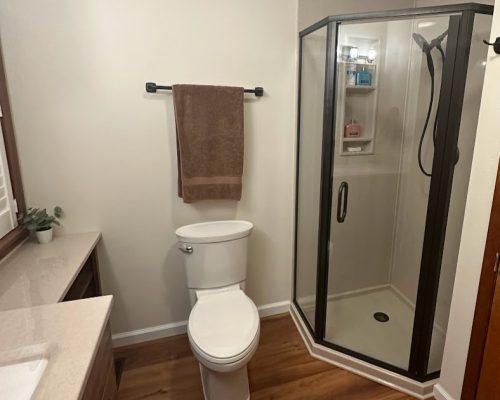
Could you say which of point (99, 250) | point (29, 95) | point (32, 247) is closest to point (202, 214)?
point (99, 250)

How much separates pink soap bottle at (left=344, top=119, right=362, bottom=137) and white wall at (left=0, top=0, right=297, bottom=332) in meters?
0.35

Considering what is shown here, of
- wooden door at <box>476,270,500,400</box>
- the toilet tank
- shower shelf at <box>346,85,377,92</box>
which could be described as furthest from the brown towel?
wooden door at <box>476,270,500,400</box>

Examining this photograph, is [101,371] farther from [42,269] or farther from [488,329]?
[488,329]

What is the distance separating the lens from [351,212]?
2.19 meters

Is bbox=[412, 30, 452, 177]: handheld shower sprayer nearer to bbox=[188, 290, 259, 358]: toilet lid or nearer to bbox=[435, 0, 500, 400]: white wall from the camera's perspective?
bbox=[435, 0, 500, 400]: white wall

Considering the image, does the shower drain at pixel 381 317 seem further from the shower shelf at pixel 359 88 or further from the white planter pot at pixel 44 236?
the white planter pot at pixel 44 236

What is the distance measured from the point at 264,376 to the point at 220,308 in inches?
21.1

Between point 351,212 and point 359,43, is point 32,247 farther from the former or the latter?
point 359,43

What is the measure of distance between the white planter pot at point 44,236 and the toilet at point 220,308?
70 cm

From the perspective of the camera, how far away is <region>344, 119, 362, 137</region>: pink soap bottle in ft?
6.59

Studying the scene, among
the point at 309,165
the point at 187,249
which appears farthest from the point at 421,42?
the point at 187,249

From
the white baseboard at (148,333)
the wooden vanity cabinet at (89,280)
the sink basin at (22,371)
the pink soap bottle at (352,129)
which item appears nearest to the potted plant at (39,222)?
the wooden vanity cabinet at (89,280)

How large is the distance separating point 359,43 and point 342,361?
194 cm

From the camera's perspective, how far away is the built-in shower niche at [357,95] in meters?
1.83
